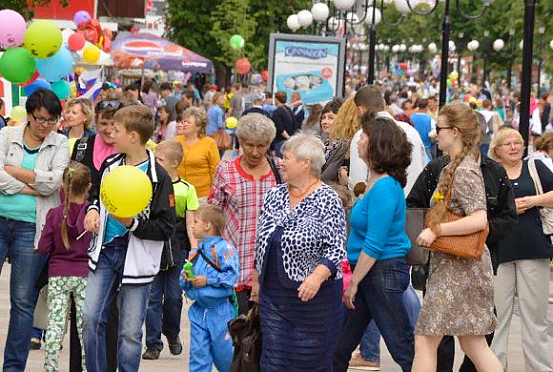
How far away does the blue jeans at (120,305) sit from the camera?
7.38m

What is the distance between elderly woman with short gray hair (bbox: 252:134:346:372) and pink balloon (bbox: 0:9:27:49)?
16.5 feet

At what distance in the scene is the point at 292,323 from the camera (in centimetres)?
688

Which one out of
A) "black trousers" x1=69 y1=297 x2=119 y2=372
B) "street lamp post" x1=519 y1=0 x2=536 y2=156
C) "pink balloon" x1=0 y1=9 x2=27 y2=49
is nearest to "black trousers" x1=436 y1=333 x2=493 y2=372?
"black trousers" x1=69 y1=297 x2=119 y2=372

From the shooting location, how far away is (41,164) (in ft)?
26.4

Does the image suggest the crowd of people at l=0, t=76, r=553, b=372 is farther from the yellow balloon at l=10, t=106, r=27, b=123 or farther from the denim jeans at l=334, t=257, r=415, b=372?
the yellow balloon at l=10, t=106, r=27, b=123

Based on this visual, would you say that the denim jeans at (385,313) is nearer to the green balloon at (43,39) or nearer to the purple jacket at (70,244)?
the purple jacket at (70,244)

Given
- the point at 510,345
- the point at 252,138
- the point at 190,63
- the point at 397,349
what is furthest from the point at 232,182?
the point at 190,63

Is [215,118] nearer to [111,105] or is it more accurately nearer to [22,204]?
[111,105]

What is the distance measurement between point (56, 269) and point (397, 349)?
7.13 ft

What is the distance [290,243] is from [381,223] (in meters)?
0.76

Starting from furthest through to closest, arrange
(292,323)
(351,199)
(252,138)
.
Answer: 1. (351,199)
2. (252,138)
3. (292,323)

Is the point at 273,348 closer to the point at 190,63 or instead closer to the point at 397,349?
the point at 397,349

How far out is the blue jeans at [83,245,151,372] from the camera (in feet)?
24.2

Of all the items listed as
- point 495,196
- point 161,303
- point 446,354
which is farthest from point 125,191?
point 161,303
